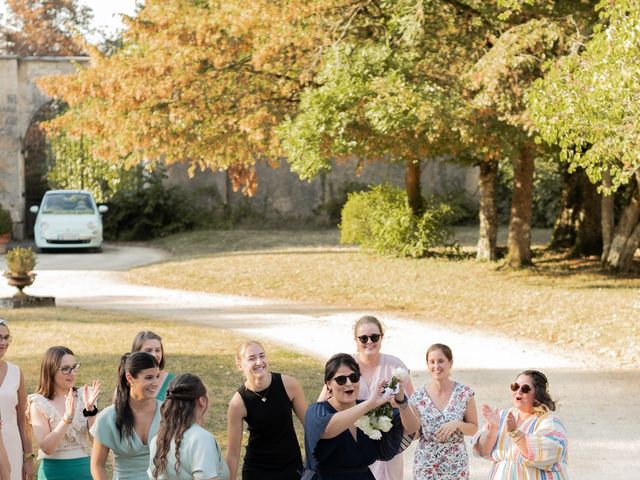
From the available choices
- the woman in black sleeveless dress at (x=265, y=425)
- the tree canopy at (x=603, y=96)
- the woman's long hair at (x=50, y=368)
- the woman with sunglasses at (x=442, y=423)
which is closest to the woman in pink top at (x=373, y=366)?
the woman with sunglasses at (x=442, y=423)

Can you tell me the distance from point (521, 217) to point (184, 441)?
19225 mm

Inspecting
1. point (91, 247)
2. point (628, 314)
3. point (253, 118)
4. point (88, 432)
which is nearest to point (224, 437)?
point (88, 432)

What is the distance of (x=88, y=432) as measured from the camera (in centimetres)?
632

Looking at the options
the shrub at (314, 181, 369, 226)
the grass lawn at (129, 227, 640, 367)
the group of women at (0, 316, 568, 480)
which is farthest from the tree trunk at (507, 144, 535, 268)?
the group of women at (0, 316, 568, 480)

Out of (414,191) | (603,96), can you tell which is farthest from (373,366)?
(414,191)

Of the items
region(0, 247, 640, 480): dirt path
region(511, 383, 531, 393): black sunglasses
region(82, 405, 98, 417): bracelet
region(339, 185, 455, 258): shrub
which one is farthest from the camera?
region(339, 185, 455, 258): shrub

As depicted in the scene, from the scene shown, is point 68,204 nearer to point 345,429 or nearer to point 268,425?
point 268,425

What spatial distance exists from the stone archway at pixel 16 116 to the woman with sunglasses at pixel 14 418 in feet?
93.3

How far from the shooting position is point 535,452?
18.6 ft

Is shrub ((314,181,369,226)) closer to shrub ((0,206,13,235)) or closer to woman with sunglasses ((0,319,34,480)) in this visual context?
shrub ((0,206,13,235))

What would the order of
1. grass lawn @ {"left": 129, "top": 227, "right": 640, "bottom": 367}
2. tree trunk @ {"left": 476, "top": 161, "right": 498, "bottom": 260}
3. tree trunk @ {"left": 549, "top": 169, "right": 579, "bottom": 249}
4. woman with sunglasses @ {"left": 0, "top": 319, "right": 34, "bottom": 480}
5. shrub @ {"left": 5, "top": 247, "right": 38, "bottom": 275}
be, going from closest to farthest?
woman with sunglasses @ {"left": 0, "top": 319, "right": 34, "bottom": 480}, grass lawn @ {"left": 129, "top": 227, "right": 640, "bottom": 367}, shrub @ {"left": 5, "top": 247, "right": 38, "bottom": 275}, tree trunk @ {"left": 476, "top": 161, "right": 498, "bottom": 260}, tree trunk @ {"left": 549, "top": 169, "right": 579, "bottom": 249}

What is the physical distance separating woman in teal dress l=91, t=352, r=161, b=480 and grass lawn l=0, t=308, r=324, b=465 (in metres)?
3.41

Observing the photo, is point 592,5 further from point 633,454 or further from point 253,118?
point 633,454

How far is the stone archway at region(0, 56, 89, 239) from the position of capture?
33.9 m
